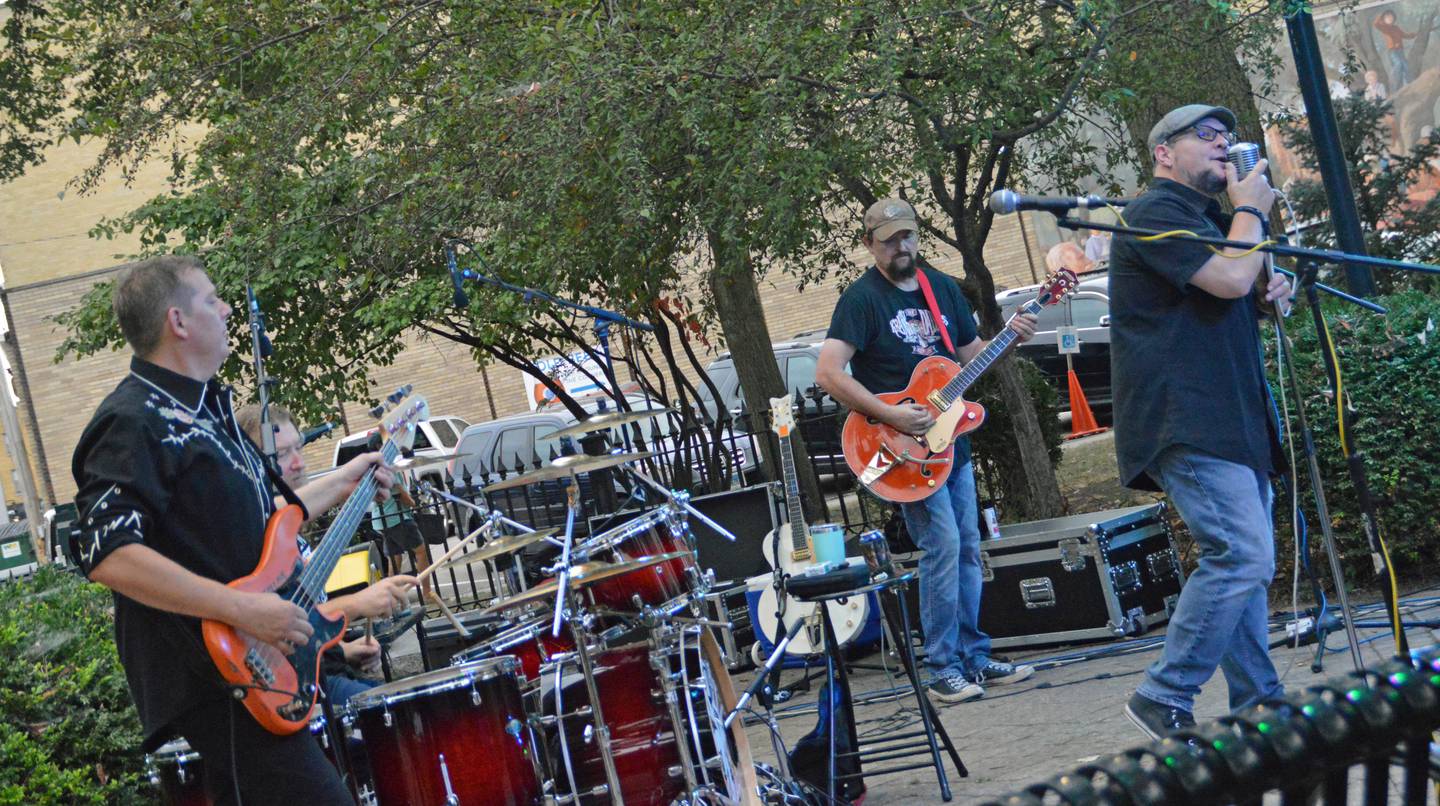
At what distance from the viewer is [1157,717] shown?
4.52 metres

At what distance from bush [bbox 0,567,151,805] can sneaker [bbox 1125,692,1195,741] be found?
3.57m

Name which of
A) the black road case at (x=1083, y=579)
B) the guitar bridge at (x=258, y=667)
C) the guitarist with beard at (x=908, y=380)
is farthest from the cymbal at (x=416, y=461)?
the black road case at (x=1083, y=579)

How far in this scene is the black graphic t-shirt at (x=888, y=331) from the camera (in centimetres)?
666

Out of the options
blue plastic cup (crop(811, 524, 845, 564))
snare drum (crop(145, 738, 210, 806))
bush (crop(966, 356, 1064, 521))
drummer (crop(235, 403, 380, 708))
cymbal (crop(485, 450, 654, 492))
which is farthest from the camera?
bush (crop(966, 356, 1064, 521))

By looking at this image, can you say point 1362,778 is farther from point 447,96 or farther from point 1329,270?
point 1329,270

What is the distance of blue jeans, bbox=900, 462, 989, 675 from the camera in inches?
260

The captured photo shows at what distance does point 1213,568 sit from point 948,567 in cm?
220

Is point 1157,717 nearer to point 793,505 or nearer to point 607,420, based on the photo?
point 607,420

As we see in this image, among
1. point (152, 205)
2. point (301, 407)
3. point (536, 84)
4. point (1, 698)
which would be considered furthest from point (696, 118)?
point (152, 205)

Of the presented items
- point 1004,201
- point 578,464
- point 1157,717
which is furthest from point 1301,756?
point 578,464

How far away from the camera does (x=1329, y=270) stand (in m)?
11.8

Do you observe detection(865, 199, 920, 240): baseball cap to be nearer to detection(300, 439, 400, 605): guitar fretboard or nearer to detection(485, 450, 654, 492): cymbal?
detection(485, 450, 654, 492): cymbal

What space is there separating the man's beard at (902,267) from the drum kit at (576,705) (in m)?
1.92

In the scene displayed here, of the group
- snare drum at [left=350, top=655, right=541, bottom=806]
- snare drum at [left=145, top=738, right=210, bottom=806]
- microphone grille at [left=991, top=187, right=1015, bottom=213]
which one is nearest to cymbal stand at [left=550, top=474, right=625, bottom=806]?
snare drum at [left=350, top=655, right=541, bottom=806]
